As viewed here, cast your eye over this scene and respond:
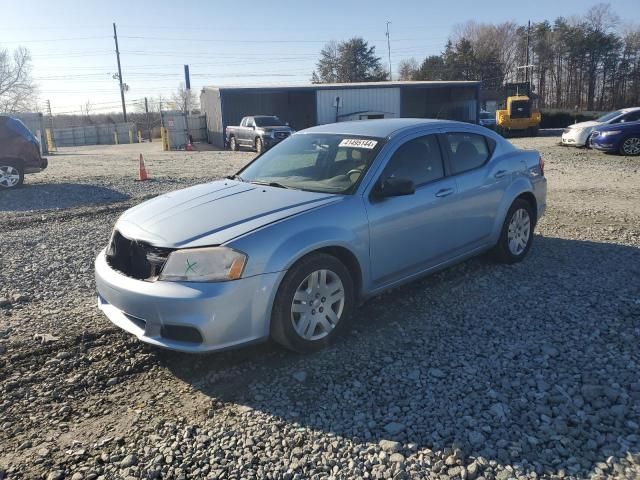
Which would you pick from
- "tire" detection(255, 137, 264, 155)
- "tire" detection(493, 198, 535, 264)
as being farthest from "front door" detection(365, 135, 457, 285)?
"tire" detection(255, 137, 264, 155)

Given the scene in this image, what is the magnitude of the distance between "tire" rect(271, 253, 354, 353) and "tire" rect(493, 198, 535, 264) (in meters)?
2.37

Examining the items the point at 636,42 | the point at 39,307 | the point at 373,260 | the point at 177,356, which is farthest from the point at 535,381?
the point at 636,42

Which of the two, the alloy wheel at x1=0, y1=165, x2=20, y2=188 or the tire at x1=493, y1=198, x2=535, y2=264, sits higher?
the alloy wheel at x1=0, y1=165, x2=20, y2=188

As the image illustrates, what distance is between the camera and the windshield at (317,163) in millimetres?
4531

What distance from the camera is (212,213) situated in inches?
159

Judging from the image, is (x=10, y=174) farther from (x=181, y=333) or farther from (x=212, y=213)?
(x=181, y=333)

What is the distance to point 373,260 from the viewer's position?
4.30 m

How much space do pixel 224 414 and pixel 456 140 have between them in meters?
3.48

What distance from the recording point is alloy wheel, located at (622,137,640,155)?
57.1 ft

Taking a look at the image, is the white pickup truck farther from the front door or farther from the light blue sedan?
the front door

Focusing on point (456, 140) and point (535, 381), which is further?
point (456, 140)

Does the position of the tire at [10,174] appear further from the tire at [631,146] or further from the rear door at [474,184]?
the tire at [631,146]

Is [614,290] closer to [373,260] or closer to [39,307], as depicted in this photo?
[373,260]

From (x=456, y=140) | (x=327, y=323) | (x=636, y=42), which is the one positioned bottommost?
(x=327, y=323)
